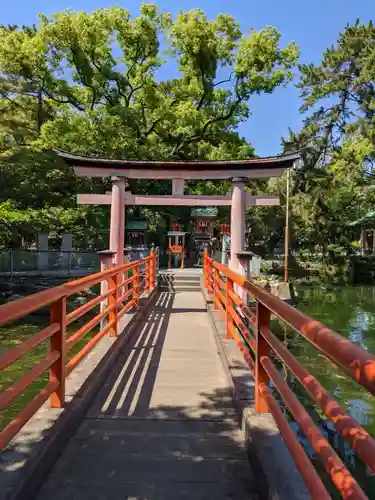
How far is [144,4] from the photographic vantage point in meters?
22.1

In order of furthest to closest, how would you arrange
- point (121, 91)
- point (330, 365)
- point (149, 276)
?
point (121, 91), point (149, 276), point (330, 365)

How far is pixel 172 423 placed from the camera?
12.8 ft

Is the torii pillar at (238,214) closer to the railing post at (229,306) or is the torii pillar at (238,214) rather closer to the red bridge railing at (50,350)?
the railing post at (229,306)

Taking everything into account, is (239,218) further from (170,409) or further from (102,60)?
(102,60)

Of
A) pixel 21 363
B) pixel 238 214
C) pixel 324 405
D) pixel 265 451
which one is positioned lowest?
pixel 21 363

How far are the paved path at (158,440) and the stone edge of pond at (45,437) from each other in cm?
9

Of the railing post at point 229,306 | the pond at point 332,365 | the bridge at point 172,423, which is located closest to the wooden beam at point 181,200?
the pond at point 332,365

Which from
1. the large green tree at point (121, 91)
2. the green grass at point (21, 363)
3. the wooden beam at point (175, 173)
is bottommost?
the green grass at point (21, 363)

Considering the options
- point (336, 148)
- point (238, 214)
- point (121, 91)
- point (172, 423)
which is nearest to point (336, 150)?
point (336, 148)

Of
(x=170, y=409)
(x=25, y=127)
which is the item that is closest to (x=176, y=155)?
(x=25, y=127)

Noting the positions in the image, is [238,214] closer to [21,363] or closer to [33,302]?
[21,363]

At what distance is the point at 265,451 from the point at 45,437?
4.63 ft

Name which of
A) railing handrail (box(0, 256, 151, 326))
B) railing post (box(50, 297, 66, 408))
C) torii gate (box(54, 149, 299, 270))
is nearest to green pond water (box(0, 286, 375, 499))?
railing post (box(50, 297, 66, 408))

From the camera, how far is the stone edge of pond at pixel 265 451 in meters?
2.35
